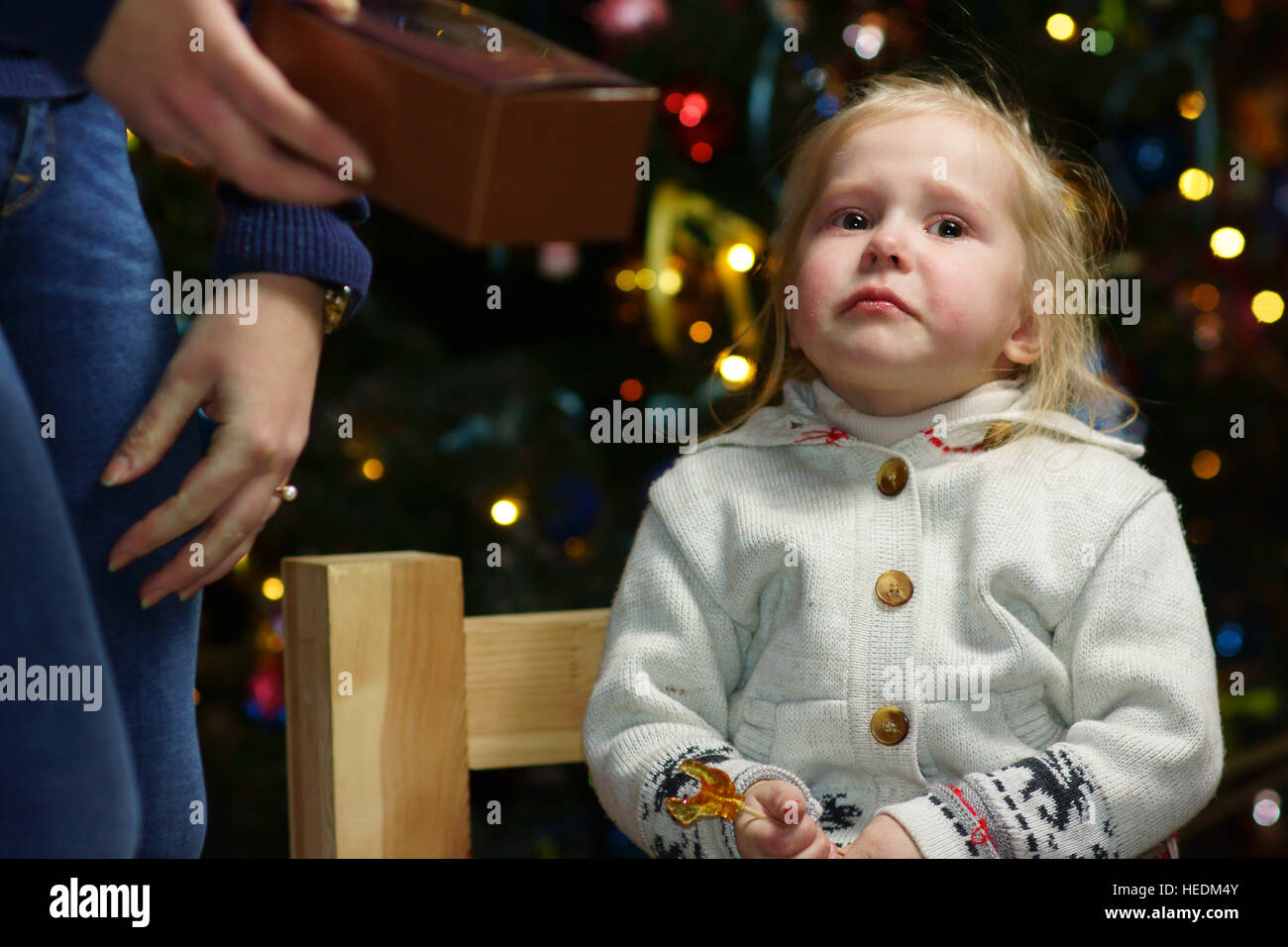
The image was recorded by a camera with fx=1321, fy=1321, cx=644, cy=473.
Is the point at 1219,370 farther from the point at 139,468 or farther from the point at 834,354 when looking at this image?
the point at 139,468

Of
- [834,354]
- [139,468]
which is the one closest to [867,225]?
[834,354]

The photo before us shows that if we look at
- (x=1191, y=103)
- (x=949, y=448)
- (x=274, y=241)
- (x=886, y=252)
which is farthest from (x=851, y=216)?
(x=1191, y=103)

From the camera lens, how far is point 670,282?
141 centimetres

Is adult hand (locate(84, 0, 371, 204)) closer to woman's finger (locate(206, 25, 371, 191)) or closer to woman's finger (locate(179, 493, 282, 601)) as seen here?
woman's finger (locate(206, 25, 371, 191))

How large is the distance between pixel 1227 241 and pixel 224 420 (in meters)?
1.33

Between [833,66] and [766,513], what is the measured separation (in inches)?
26.0

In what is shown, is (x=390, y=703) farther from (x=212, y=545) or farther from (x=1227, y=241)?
(x=1227, y=241)

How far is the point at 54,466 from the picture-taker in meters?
0.66

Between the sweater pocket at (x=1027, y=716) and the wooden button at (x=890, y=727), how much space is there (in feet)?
0.22

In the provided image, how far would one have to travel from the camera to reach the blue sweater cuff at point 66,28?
0.49 meters

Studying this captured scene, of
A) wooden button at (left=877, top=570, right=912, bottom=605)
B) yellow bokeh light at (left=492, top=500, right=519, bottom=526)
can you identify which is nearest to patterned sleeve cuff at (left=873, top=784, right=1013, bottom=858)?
wooden button at (left=877, top=570, right=912, bottom=605)

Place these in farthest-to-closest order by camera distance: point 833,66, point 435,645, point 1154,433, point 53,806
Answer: point 1154,433, point 833,66, point 435,645, point 53,806

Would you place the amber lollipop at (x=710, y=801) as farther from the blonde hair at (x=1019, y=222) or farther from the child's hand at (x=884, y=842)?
the blonde hair at (x=1019, y=222)

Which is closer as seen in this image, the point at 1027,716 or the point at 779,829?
the point at 779,829
